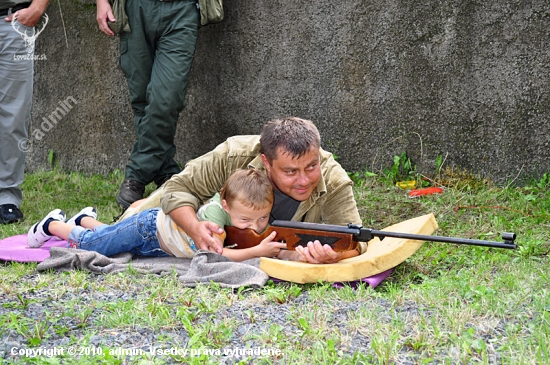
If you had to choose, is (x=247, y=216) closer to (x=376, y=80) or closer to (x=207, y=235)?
(x=207, y=235)

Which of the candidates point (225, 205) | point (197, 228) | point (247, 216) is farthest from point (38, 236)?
point (247, 216)

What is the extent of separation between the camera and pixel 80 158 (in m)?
7.72

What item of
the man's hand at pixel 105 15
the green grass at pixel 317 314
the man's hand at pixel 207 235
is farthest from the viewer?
the man's hand at pixel 105 15

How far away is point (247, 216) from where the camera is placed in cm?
400

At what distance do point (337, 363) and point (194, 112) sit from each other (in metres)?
4.73

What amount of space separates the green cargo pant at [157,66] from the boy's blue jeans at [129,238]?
1.53 m

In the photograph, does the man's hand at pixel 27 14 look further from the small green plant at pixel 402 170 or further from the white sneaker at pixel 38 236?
the small green plant at pixel 402 170

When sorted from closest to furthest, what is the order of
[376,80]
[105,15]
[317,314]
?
1. [317,314]
2. [105,15]
3. [376,80]

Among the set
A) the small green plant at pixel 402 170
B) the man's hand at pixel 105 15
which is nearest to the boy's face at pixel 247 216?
the small green plant at pixel 402 170

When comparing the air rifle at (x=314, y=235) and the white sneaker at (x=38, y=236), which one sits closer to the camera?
the air rifle at (x=314, y=235)

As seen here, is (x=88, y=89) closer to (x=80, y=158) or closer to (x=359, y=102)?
(x=80, y=158)

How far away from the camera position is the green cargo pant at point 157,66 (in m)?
5.83

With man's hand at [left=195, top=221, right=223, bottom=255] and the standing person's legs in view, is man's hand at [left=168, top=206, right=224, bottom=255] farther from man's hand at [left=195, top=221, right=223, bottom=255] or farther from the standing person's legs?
the standing person's legs

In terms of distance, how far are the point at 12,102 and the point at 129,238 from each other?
6.73 ft
